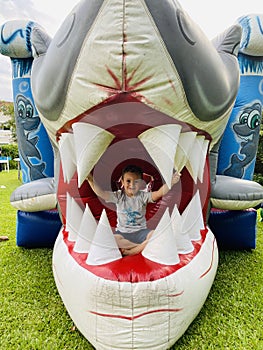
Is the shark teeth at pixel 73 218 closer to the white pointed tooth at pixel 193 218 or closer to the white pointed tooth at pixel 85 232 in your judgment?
the white pointed tooth at pixel 85 232

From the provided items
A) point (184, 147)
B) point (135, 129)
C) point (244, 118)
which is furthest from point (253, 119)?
point (135, 129)

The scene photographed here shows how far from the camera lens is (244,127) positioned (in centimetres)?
230

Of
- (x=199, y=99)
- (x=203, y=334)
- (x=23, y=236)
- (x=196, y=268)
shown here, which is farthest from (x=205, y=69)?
(x=23, y=236)

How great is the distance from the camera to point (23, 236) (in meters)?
2.60

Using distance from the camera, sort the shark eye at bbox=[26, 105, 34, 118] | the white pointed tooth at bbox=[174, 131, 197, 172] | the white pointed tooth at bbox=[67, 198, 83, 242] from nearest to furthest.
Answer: the white pointed tooth at bbox=[174, 131, 197, 172] → the white pointed tooth at bbox=[67, 198, 83, 242] → the shark eye at bbox=[26, 105, 34, 118]

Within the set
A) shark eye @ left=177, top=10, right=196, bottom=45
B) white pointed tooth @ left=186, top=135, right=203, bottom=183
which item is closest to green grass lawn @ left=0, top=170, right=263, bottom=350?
white pointed tooth @ left=186, top=135, right=203, bottom=183

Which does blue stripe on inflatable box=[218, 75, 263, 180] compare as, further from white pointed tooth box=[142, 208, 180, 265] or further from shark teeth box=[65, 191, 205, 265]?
white pointed tooth box=[142, 208, 180, 265]

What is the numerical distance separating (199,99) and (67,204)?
2.88ft

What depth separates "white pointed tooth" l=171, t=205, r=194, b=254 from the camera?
1.55 metres

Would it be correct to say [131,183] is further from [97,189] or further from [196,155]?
[196,155]

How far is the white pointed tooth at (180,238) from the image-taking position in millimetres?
1555

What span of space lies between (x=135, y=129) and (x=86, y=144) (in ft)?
0.74

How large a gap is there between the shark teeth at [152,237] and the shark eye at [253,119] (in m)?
0.87

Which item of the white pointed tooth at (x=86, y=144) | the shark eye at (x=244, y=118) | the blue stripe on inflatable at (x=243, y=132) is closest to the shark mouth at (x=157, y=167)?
the white pointed tooth at (x=86, y=144)
